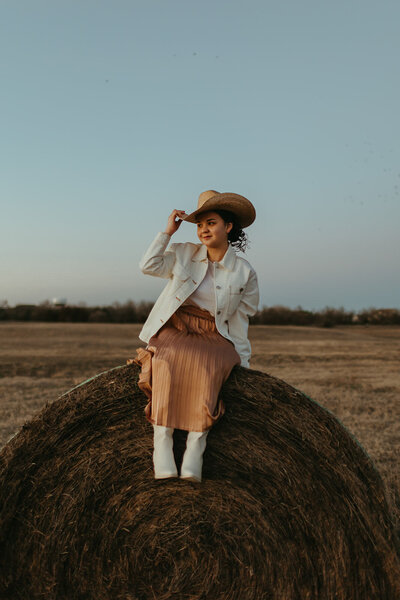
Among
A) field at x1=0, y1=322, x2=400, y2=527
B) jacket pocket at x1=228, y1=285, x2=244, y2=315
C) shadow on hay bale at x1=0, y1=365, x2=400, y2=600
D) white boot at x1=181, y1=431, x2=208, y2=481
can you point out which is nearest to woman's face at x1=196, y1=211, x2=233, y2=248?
jacket pocket at x1=228, y1=285, x2=244, y2=315

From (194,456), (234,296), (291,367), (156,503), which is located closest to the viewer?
(194,456)

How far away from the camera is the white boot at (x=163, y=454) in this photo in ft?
9.97

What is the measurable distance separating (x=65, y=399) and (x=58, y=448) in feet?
0.95

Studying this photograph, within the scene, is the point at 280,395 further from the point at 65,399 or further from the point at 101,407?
the point at 65,399

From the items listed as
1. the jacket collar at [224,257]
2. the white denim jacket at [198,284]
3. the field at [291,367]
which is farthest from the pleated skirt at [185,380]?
the field at [291,367]

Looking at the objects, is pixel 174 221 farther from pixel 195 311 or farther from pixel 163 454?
pixel 163 454

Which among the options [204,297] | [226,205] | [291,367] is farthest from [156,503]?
[291,367]

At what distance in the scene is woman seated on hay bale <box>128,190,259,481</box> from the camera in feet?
10.0

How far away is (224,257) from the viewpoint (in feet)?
12.1

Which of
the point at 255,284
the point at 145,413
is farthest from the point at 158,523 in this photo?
the point at 255,284

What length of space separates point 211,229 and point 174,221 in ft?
0.84

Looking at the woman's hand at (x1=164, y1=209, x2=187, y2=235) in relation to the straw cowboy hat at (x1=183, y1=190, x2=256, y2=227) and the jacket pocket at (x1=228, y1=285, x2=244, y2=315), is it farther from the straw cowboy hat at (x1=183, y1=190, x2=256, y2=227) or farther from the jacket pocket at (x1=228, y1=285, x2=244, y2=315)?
the jacket pocket at (x1=228, y1=285, x2=244, y2=315)

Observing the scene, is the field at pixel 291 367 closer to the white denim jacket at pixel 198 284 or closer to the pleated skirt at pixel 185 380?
the white denim jacket at pixel 198 284

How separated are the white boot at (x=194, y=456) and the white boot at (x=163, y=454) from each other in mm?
68
